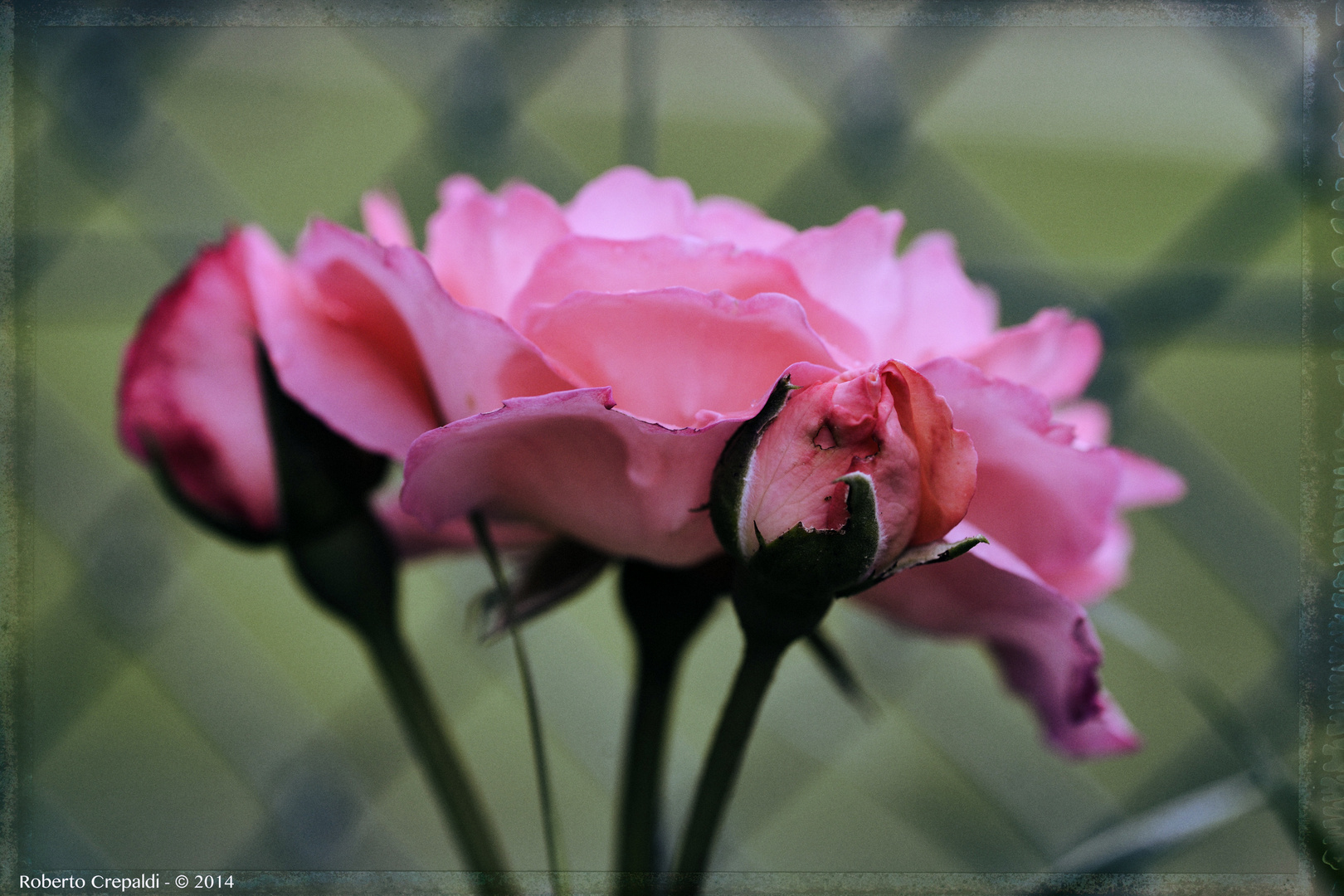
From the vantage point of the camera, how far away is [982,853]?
54 cm

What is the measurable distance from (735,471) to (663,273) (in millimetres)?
22

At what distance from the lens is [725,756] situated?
0.11 m

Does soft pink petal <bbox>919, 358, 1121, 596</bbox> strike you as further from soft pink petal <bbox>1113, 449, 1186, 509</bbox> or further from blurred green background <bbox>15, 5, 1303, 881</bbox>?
blurred green background <bbox>15, 5, 1303, 881</bbox>

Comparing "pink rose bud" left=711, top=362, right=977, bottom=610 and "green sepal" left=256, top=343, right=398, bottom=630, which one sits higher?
"pink rose bud" left=711, top=362, right=977, bottom=610

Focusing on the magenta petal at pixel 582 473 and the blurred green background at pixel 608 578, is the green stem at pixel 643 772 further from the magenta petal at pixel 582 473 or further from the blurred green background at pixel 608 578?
the blurred green background at pixel 608 578

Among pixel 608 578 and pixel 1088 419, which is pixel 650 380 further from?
pixel 608 578

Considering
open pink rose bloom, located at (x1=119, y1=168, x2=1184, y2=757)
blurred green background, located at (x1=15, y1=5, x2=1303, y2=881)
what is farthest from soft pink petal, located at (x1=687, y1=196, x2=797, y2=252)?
blurred green background, located at (x1=15, y1=5, x2=1303, y2=881)

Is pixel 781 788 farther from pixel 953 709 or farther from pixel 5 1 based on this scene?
pixel 5 1

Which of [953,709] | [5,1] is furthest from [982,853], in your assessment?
[5,1]

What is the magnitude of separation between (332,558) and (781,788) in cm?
48

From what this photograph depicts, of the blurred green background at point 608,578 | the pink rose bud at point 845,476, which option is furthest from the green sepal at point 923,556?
the blurred green background at point 608,578

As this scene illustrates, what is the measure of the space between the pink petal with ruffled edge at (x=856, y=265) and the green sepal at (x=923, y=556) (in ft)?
0.08

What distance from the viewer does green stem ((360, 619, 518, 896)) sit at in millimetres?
133

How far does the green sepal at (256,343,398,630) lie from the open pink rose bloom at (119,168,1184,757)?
0.04 feet
